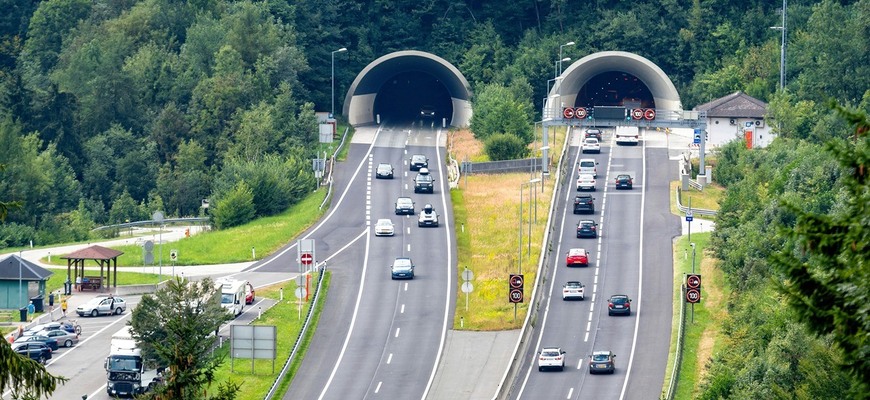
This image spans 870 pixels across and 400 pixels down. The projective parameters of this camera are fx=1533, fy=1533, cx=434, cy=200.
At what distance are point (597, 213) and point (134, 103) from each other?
54.0 meters

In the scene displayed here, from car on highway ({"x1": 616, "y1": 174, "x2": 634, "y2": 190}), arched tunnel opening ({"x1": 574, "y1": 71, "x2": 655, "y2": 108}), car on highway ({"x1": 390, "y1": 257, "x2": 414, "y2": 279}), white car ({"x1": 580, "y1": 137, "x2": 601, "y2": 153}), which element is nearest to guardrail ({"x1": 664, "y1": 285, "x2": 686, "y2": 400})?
car on highway ({"x1": 390, "y1": 257, "x2": 414, "y2": 279})

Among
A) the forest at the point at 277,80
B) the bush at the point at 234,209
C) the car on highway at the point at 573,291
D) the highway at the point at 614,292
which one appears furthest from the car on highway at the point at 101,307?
the car on highway at the point at 573,291

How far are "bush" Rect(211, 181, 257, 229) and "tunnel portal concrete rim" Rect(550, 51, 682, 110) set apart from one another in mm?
39645

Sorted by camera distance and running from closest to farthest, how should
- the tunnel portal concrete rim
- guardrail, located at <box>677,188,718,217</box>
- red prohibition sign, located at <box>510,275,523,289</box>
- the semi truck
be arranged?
the semi truck, red prohibition sign, located at <box>510,275,523,289</box>, guardrail, located at <box>677,188,718,217</box>, the tunnel portal concrete rim

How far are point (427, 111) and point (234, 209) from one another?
5049 cm

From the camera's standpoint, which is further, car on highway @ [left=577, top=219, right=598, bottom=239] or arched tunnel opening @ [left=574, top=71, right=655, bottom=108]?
arched tunnel opening @ [left=574, top=71, right=655, bottom=108]

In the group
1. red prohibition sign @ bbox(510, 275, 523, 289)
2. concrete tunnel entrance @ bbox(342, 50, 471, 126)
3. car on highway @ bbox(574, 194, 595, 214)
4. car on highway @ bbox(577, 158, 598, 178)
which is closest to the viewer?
red prohibition sign @ bbox(510, 275, 523, 289)

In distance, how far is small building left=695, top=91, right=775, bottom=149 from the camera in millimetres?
120562

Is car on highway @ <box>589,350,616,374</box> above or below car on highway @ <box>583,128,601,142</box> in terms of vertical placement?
below

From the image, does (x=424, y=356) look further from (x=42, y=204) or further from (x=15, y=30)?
(x=15, y=30)

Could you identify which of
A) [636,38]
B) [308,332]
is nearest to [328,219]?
[308,332]

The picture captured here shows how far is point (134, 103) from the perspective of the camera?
5399 inches

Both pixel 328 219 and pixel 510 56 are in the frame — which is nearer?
pixel 328 219

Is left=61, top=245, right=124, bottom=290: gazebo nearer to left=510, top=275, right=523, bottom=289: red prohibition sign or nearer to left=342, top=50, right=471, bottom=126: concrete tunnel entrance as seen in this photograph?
left=510, top=275, right=523, bottom=289: red prohibition sign
